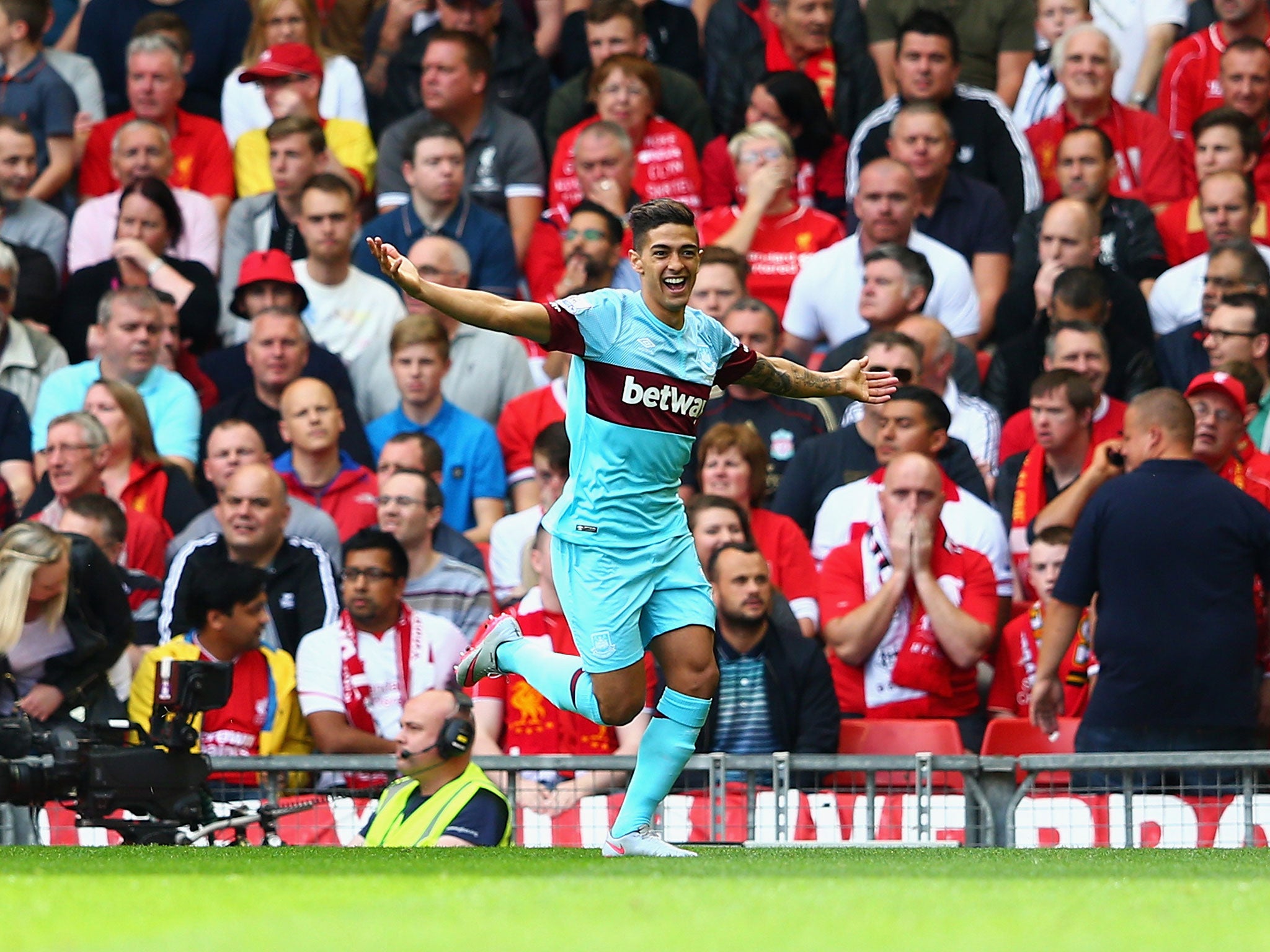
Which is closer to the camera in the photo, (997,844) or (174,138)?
(997,844)

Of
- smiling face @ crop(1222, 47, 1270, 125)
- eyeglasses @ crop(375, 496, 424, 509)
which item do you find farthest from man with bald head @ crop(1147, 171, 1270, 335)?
eyeglasses @ crop(375, 496, 424, 509)

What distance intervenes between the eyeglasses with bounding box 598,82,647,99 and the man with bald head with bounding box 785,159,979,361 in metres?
1.89

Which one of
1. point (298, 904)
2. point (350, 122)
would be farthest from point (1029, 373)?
point (298, 904)

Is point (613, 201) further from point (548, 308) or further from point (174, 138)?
point (548, 308)

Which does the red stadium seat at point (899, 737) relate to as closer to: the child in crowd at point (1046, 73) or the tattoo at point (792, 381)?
the tattoo at point (792, 381)

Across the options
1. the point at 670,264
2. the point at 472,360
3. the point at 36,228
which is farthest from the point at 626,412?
the point at 36,228

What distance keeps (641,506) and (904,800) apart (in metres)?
2.03

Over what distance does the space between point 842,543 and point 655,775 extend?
141 inches

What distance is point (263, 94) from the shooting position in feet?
48.2

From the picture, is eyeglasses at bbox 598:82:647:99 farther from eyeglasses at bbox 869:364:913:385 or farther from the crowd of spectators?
eyeglasses at bbox 869:364:913:385

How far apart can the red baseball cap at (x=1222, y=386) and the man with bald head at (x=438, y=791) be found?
13.4ft

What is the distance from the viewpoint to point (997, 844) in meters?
8.48

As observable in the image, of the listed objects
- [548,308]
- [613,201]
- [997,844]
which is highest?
[613,201]

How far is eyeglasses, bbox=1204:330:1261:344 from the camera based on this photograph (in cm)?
1122
